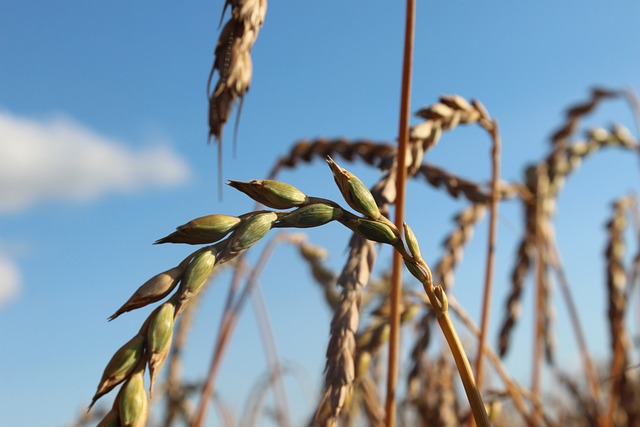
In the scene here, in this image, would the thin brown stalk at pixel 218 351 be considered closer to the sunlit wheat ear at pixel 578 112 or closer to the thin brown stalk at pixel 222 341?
the thin brown stalk at pixel 222 341

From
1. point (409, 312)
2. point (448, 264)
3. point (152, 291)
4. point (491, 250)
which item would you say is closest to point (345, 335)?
point (152, 291)

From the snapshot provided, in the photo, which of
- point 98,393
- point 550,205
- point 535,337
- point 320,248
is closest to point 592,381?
point 535,337

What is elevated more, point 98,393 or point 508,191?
point 508,191

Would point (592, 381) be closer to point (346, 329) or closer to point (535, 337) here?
point (535, 337)

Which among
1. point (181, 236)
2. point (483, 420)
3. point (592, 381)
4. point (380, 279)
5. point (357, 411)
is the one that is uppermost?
point (181, 236)

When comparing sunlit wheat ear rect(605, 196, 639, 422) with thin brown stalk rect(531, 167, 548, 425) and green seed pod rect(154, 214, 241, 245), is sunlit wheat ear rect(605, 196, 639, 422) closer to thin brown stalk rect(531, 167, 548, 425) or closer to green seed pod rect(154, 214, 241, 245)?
thin brown stalk rect(531, 167, 548, 425)

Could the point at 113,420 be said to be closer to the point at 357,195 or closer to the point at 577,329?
the point at 357,195

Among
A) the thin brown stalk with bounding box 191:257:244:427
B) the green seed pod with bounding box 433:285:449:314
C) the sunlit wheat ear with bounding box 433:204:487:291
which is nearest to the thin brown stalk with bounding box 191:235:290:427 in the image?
the thin brown stalk with bounding box 191:257:244:427
